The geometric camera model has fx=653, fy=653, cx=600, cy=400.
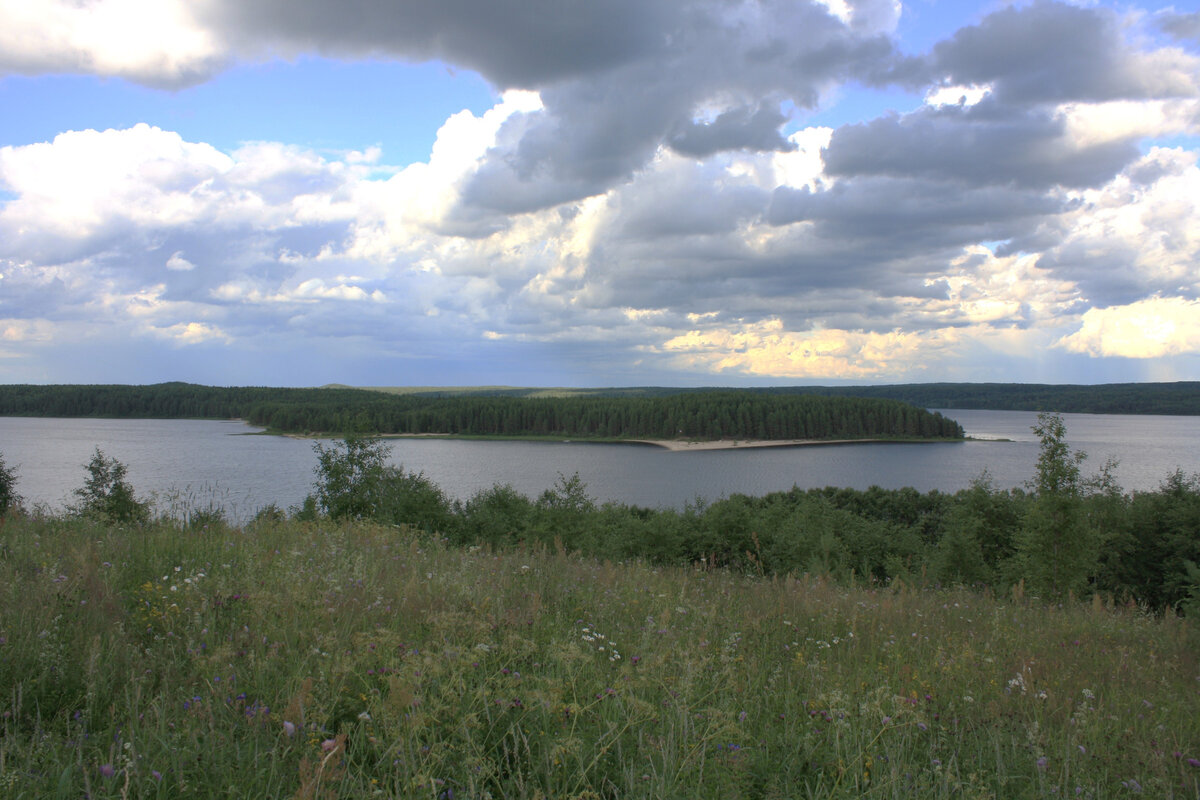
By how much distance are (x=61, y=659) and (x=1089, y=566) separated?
2133 centimetres

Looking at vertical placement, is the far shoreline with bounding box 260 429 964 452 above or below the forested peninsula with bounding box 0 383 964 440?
below

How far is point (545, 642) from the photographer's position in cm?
379

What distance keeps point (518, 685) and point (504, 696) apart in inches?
5.1

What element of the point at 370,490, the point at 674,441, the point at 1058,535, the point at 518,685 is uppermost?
the point at 518,685

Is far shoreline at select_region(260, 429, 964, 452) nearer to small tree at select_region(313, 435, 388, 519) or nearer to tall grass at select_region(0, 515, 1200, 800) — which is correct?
small tree at select_region(313, 435, 388, 519)

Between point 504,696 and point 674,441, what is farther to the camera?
point 674,441

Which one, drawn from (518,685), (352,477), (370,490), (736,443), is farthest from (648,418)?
(518,685)

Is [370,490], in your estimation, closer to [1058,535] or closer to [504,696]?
[1058,535]

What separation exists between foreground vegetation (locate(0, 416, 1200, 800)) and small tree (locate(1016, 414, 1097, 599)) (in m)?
12.7

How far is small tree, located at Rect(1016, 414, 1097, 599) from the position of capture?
17.3 metres

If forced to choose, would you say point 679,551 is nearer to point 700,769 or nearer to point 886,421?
point 700,769

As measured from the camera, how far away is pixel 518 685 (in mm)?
2963

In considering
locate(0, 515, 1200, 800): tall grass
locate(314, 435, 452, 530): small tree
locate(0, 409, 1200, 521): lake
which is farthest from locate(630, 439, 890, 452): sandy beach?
locate(0, 515, 1200, 800): tall grass

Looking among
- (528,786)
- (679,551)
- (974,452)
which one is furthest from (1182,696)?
(974,452)
